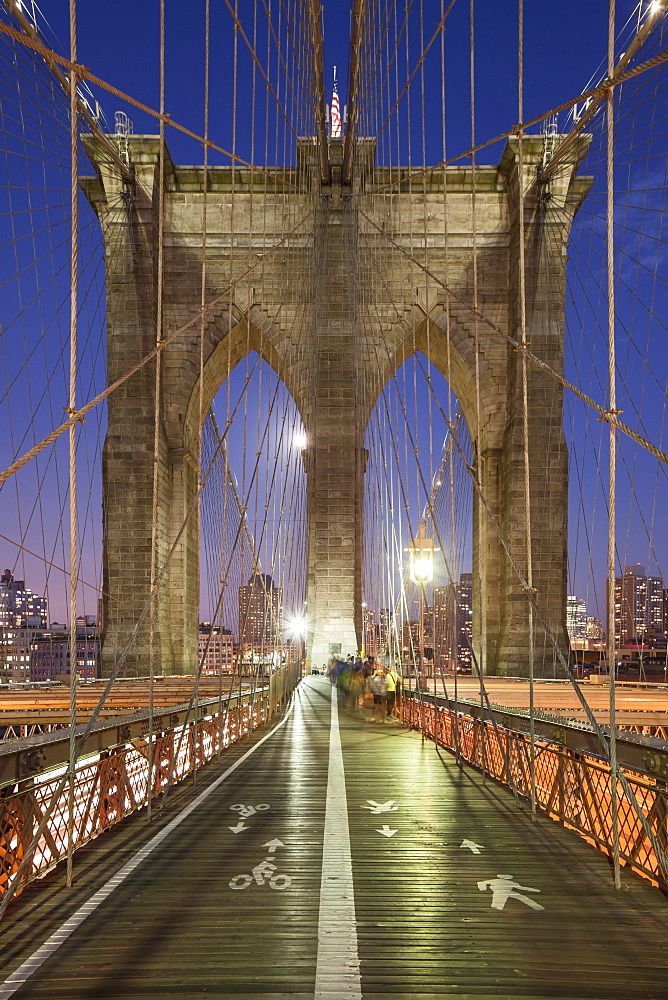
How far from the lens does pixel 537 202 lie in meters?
23.3

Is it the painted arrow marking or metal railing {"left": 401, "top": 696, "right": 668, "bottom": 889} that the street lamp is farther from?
the painted arrow marking

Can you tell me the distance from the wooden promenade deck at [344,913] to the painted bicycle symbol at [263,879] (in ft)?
0.04

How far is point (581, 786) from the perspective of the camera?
5555 mm

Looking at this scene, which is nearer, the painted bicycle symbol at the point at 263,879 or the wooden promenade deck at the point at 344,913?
the wooden promenade deck at the point at 344,913

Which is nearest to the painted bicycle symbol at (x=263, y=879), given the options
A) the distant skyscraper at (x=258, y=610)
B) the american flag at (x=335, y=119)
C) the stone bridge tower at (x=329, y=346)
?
the distant skyscraper at (x=258, y=610)

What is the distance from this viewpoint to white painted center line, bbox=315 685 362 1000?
10.2 ft

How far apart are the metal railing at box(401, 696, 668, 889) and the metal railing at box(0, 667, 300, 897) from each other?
290cm

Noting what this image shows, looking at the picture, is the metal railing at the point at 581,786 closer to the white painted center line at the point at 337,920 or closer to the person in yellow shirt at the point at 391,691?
the white painted center line at the point at 337,920

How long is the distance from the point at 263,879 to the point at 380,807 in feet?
7.20

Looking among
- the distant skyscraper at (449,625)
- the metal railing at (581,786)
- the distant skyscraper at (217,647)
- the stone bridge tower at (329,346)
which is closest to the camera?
the metal railing at (581,786)

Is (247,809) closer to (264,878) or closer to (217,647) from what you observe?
(264,878)

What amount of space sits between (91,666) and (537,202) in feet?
296

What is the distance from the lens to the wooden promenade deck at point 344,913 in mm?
3139

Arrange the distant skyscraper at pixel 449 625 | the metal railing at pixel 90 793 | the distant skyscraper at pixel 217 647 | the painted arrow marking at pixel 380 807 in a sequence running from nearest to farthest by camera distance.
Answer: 1. the metal railing at pixel 90 793
2. the painted arrow marking at pixel 380 807
3. the distant skyscraper at pixel 217 647
4. the distant skyscraper at pixel 449 625
